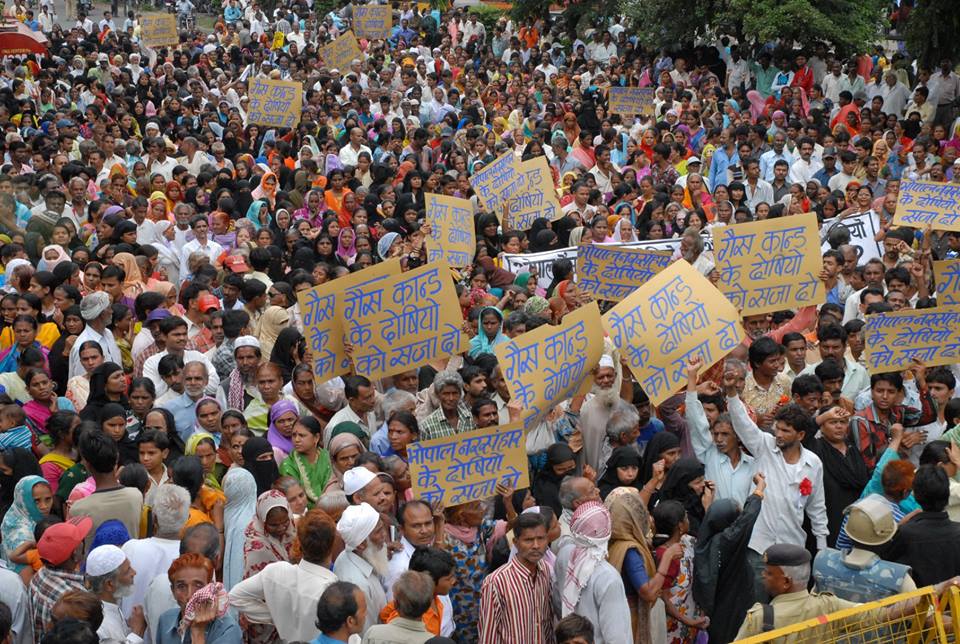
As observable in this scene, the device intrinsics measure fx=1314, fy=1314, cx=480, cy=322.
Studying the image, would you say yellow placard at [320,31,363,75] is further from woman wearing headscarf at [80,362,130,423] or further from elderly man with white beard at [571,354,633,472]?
elderly man with white beard at [571,354,633,472]

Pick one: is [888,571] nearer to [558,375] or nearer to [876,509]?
[876,509]

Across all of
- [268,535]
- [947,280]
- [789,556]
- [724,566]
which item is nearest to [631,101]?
[947,280]

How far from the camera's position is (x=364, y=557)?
6125 mm

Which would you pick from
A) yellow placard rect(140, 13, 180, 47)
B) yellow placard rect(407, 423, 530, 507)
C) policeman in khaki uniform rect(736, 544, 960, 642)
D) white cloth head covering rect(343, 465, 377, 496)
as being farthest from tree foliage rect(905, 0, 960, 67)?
policeman in khaki uniform rect(736, 544, 960, 642)

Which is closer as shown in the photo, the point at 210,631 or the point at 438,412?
the point at 210,631

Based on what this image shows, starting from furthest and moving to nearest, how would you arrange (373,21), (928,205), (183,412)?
(373,21)
(928,205)
(183,412)

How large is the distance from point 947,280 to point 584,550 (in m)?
5.05

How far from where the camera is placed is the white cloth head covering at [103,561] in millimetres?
5785

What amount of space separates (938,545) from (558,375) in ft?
8.68

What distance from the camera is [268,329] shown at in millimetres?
10016

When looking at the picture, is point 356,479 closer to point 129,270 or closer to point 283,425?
point 283,425

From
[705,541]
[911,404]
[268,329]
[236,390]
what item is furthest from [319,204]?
[705,541]

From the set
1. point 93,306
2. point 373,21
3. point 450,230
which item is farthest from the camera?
point 373,21

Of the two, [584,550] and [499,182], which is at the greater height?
[499,182]
